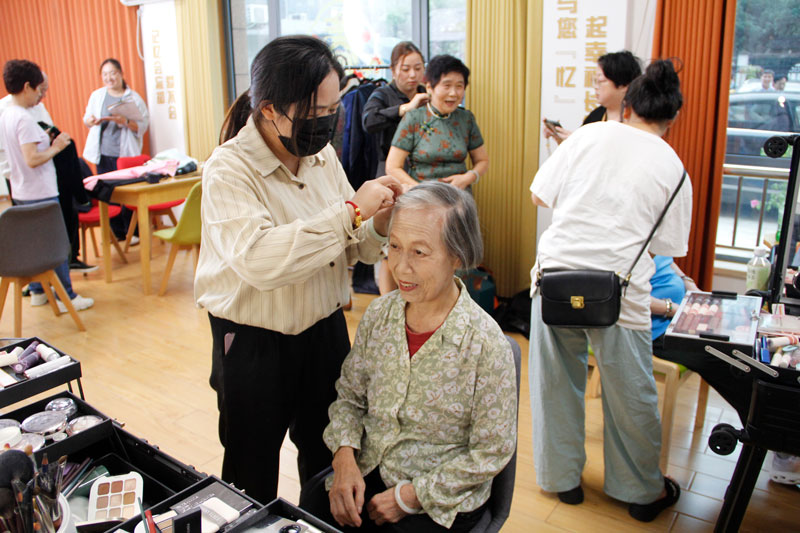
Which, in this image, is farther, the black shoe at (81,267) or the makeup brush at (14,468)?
the black shoe at (81,267)

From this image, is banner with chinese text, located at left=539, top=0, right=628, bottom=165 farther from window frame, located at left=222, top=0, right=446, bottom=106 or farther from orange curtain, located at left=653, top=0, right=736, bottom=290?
window frame, located at left=222, top=0, right=446, bottom=106

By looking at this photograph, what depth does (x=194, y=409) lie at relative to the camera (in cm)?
333

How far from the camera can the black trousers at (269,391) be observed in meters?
1.66

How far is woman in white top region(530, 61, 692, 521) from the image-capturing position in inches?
85.4

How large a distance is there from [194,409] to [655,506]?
7.00 ft

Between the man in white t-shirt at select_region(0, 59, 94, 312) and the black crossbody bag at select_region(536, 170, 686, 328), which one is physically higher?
the man in white t-shirt at select_region(0, 59, 94, 312)

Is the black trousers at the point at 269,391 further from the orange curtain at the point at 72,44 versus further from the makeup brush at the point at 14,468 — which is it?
the orange curtain at the point at 72,44

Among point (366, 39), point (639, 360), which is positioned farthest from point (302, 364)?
point (366, 39)

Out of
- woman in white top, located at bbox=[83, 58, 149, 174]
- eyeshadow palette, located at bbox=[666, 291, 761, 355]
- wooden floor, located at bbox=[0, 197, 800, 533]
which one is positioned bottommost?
wooden floor, located at bbox=[0, 197, 800, 533]

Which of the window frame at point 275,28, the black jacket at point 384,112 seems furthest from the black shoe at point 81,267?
the black jacket at point 384,112

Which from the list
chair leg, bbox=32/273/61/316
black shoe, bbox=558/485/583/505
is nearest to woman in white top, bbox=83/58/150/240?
chair leg, bbox=32/273/61/316

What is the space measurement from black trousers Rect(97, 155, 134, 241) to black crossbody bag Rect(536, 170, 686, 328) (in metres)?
4.97

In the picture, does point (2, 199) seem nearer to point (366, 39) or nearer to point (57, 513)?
point (366, 39)

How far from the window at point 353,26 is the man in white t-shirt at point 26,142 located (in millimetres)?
1943
